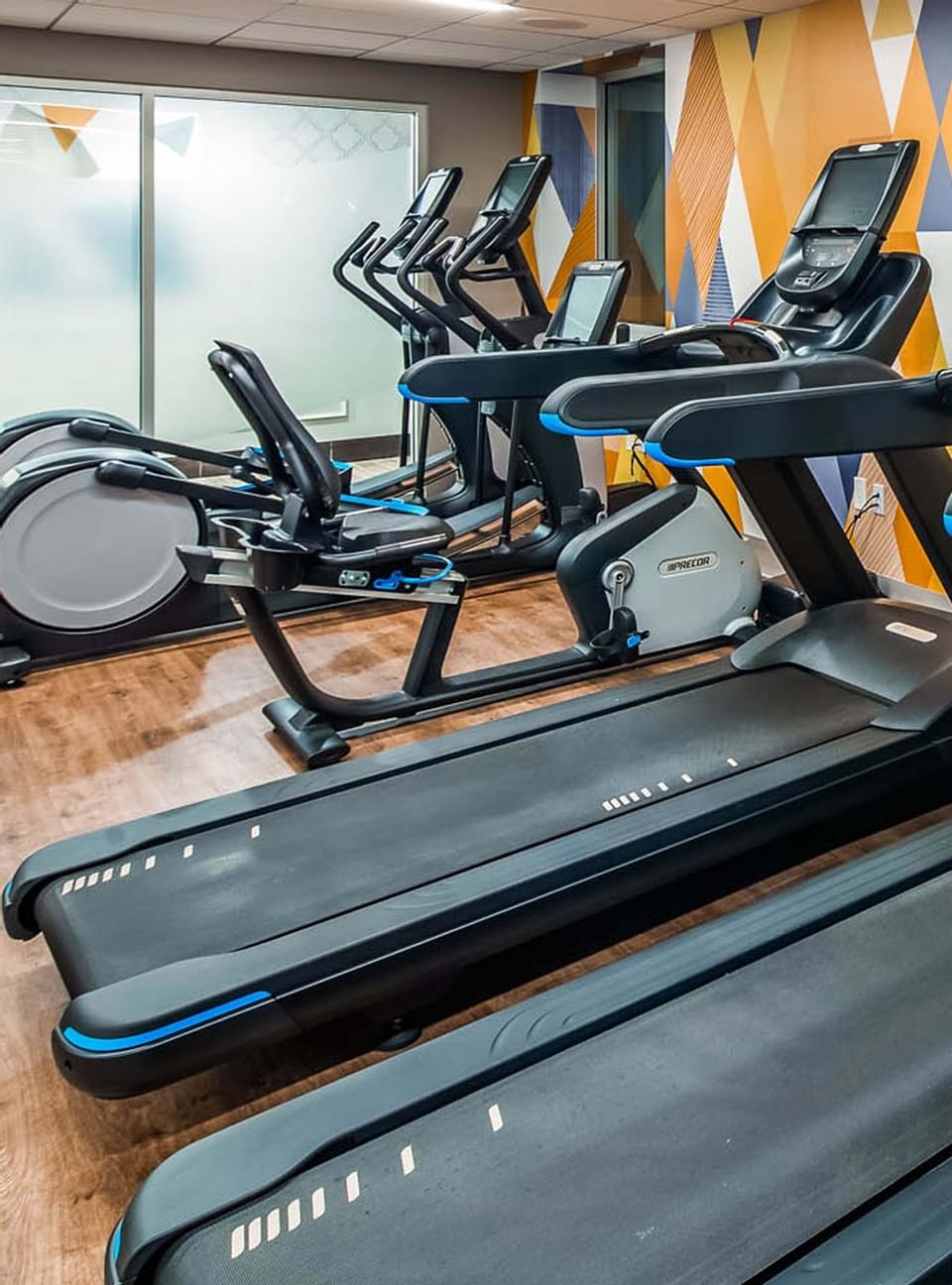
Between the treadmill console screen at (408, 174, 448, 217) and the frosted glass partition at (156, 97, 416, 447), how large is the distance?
4.24 feet

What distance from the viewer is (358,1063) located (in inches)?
78.5

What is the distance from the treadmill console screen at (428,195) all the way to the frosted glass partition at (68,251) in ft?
5.37

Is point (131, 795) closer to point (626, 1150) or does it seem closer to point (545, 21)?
point (626, 1150)

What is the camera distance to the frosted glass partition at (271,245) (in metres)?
6.05

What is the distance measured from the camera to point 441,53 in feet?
19.2

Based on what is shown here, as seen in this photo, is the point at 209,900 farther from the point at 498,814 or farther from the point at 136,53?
the point at 136,53

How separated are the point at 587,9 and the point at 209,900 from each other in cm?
420

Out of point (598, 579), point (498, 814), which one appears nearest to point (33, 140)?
point (598, 579)

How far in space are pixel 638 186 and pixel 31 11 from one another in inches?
123

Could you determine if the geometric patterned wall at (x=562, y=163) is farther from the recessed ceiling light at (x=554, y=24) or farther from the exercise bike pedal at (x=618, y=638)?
the exercise bike pedal at (x=618, y=638)

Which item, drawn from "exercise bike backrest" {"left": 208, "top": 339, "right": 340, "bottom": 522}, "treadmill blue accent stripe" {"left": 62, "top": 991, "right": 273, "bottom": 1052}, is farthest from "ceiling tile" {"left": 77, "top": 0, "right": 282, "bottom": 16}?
"treadmill blue accent stripe" {"left": 62, "top": 991, "right": 273, "bottom": 1052}

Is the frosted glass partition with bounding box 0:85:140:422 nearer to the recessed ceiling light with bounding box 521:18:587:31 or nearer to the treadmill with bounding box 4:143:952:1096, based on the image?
the recessed ceiling light with bounding box 521:18:587:31

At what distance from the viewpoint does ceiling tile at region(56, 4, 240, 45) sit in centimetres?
487

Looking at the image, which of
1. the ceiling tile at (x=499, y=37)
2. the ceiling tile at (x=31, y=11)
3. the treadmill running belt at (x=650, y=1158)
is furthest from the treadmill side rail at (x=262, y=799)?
the ceiling tile at (x=31, y=11)
